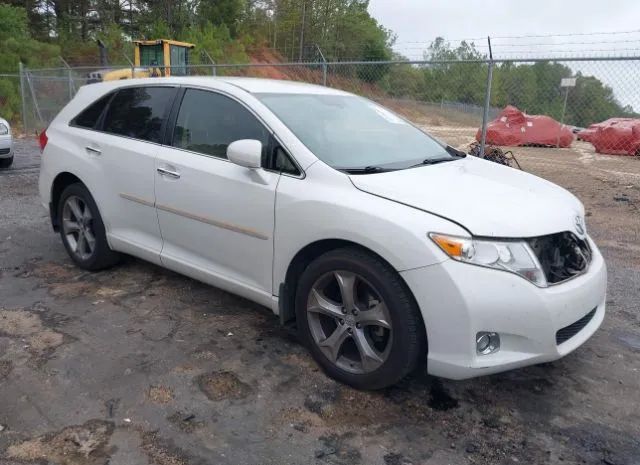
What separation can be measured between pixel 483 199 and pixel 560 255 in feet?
1.61

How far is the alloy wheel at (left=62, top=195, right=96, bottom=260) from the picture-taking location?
4645mm

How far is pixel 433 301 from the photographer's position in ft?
8.68

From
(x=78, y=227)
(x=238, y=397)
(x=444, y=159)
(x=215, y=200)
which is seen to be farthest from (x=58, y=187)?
(x=444, y=159)

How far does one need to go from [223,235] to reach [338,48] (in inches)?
1583

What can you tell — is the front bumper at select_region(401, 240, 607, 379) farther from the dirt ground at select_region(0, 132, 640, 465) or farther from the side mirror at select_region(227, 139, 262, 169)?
the side mirror at select_region(227, 139, 262, 169)

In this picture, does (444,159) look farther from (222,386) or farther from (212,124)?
(222,386)

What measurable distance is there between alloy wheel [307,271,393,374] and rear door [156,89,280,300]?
42cm

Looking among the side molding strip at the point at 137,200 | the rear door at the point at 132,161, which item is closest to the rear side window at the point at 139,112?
the rear door at the point at 132,161

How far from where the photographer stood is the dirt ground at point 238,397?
256 centimetres

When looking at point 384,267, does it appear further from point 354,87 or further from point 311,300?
point 354,87

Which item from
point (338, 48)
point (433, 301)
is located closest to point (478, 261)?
point (433, 301)

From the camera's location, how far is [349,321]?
9.87ft

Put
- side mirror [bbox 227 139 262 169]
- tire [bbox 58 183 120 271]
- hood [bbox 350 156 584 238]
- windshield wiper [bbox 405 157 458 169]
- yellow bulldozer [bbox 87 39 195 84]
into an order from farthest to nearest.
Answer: yellow bulldozer [bbox 87 39 195 84]
tire [bbox 58 183 120 271]
windshield wiper [bbox 405 157 458 169]
side mirror [bbox 227 139 262 169]
hood [bbox 350 156 584 238]

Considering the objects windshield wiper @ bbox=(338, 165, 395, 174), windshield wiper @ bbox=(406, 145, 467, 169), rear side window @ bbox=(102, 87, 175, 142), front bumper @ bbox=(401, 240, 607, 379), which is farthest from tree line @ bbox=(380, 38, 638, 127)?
front bumper @ bbox=(401, 240, 607, 379)
